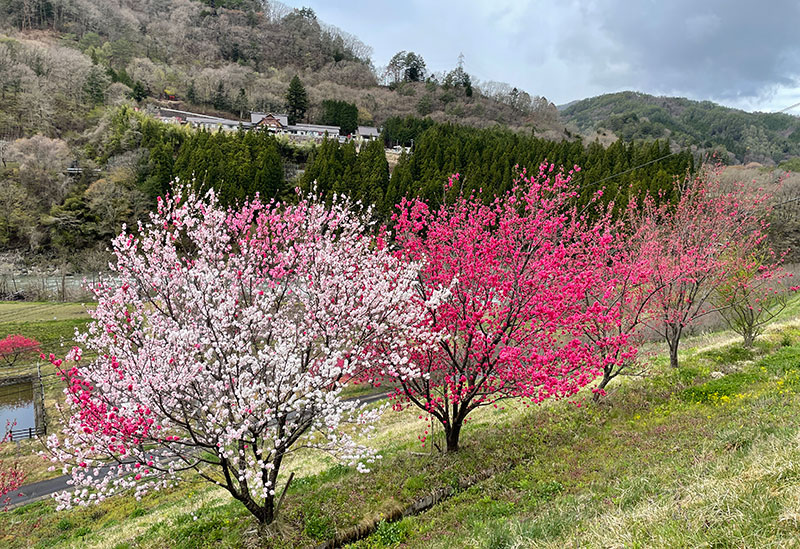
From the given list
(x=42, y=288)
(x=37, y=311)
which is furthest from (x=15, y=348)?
(x=42, y=288)

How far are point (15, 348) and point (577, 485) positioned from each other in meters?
31.4

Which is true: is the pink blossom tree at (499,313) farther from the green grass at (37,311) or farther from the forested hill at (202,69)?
the forested hill at (202,69)

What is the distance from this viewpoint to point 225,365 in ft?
20.0

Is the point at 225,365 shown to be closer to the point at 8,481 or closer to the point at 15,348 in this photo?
the point at 8,481

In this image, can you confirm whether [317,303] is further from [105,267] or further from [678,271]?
[105,267]

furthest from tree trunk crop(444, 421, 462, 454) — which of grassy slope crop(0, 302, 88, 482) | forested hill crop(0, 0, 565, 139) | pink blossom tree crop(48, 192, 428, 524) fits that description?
forested hill crop(0, 0, 565, 139)

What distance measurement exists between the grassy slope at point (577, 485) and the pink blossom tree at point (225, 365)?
1117mm

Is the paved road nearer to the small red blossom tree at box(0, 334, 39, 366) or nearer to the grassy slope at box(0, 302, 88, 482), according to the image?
the grassy slope at box(0, 302, 88, 482)

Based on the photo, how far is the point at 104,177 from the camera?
43719mm

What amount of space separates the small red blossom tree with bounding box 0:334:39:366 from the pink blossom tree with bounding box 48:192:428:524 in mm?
23589

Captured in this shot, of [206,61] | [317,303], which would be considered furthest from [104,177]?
[206,61]

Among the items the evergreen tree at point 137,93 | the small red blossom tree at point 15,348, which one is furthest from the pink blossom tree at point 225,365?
the evergreen tree at point 137,93

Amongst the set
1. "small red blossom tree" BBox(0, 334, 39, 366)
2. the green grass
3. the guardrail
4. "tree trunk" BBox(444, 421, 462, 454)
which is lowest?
the guardrail

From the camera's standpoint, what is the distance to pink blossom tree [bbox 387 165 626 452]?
749cm
